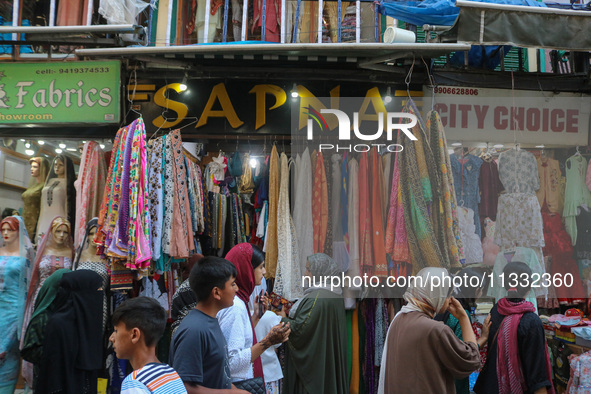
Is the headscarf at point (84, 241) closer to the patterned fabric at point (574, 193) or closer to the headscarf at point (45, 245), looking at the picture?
the headscarf at point (45, 245)

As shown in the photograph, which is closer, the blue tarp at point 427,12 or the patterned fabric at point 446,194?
the patterned fabric at point 446,194

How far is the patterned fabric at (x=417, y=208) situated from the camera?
14.4 feet

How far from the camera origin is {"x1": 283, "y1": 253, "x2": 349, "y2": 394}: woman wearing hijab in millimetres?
4266

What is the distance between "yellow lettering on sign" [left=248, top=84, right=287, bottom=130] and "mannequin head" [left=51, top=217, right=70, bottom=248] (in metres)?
Answer: 2.09

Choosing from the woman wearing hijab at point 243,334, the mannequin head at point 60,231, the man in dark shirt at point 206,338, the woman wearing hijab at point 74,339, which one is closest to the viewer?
the man in dark shirt at point 206,338

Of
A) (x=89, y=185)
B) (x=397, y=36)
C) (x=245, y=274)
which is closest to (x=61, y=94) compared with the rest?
(x=89, y=185)

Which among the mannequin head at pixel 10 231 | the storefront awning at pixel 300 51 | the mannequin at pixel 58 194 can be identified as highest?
the storefront awning at pixel 300 51

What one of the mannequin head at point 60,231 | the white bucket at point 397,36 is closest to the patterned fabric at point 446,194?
the white bucket at point 397,36

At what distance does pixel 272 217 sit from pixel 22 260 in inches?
94.0

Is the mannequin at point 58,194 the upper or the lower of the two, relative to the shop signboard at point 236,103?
lower

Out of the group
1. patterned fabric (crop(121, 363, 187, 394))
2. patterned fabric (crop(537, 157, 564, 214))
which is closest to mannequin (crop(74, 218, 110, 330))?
patterned fabric (crop(121, 363, 187, 394))

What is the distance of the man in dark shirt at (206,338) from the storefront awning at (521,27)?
2982 mm

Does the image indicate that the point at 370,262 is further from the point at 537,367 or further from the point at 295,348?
the point at 537,367

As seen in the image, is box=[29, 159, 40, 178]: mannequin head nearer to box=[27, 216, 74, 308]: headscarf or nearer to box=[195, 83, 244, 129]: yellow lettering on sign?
box=[27, 216, 74, 308]: headscarf
